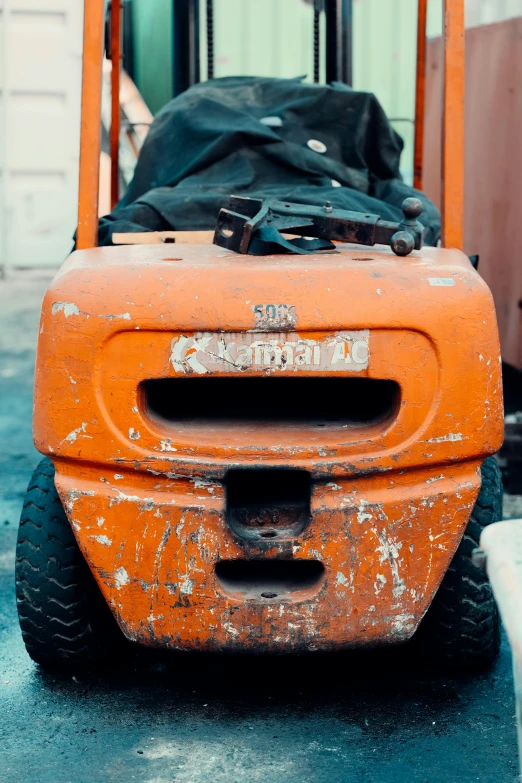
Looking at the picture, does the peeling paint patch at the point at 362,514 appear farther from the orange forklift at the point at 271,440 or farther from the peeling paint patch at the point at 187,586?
the peeling paint patch at the point at 187,586

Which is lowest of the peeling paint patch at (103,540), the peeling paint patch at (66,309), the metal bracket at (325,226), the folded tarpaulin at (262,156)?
the peeling paint patch at (103,540)

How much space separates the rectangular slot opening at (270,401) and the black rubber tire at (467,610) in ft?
1.32

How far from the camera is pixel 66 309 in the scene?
2453mm

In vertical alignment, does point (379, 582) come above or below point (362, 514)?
below

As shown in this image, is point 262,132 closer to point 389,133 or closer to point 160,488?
point 389,133

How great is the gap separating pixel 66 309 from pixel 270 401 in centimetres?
62

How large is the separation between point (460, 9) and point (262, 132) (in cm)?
86

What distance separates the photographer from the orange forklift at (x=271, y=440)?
7.89 feet

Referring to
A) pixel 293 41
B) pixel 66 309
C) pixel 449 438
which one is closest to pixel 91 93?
pixel 66 309

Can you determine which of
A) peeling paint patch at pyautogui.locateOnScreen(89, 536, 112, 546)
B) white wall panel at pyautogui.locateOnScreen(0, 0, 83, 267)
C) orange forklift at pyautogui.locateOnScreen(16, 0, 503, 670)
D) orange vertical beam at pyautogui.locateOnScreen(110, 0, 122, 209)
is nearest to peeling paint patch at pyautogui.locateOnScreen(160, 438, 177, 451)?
orange forklift at pyautogui.locateOnScreen(16, 0, 503, 670)

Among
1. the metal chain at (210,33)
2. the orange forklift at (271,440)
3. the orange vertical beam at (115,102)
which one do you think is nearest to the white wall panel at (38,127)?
the metal chain at (210,33)

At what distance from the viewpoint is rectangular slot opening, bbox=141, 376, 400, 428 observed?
2.63 m

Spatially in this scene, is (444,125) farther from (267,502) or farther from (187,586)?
(187,586)

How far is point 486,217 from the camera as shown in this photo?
6.31m
